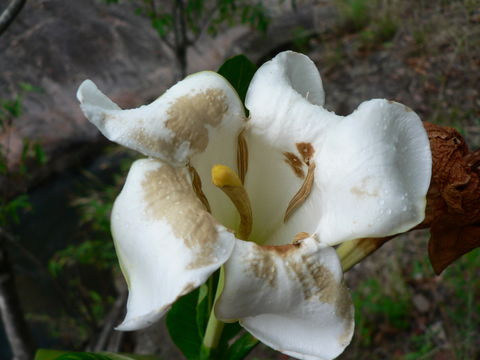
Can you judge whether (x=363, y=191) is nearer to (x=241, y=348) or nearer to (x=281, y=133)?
(x=281, y=133)

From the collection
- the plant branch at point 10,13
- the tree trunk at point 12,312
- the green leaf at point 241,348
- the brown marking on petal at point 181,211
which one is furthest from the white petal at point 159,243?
the tree trunk at point 12,312

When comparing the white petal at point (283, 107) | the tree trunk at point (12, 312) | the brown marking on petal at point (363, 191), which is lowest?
the tree trunk at point (12, 312)

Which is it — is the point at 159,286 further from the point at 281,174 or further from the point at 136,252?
the point at 281,174

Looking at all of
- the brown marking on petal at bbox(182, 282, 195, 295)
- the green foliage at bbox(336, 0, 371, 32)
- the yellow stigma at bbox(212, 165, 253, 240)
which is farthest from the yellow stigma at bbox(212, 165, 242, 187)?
the green foliage at bbox(336, 0, 371, 32)

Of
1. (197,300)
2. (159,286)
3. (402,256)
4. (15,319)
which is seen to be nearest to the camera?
(159,286)

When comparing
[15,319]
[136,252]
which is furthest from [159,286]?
[15,319]

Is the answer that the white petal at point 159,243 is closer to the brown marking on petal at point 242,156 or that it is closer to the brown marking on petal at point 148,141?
the brown marking on petal at point 148,141
